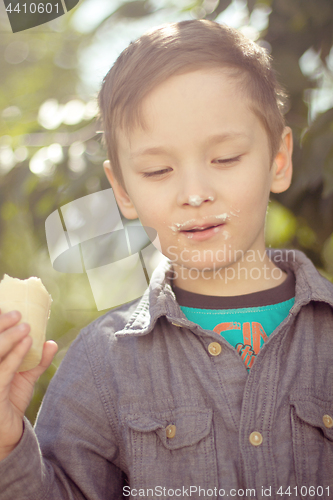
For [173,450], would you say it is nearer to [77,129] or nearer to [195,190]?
[195,190]

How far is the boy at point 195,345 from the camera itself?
3.64 feet

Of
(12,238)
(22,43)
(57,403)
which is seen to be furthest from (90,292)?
(22,43)

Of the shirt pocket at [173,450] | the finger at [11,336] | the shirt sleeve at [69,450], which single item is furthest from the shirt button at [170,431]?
the finger at [11,336]

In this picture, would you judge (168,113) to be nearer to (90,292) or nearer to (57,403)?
(57,403)

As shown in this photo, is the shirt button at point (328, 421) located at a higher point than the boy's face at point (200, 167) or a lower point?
lower

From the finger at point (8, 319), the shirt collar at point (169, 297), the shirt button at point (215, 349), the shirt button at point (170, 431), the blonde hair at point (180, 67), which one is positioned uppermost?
the blonde hair at point (180, 67)

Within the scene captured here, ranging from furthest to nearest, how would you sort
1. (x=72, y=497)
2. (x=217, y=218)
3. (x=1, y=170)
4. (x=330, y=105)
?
(x=1, y=170), (x=330, y=105), (x=217, y=218), (x=72, y=497)

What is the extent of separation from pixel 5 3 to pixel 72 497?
187 cm

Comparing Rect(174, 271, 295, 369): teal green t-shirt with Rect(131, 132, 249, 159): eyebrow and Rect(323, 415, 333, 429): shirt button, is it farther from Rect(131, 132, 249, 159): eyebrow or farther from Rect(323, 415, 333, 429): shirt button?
Rect(131, 132, 249, 159): eyebrow

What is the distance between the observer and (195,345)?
1.26 metres

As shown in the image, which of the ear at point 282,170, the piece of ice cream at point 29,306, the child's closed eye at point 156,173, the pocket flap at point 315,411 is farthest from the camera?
the ear at point 282,170

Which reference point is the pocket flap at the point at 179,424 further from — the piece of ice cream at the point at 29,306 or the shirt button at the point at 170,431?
the piece of ice cream at the point at 29,306

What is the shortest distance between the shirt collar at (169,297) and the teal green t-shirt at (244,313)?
0.07 meters

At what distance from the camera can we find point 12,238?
6.75ft
